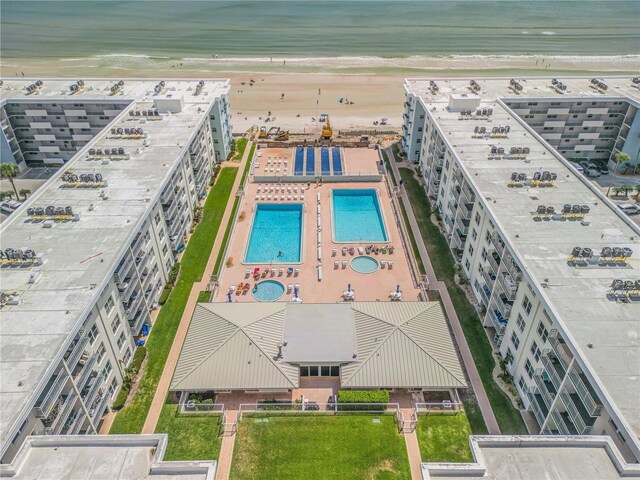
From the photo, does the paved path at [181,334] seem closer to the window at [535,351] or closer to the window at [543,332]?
the window at [535,351]

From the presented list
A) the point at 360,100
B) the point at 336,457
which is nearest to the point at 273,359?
the point at 336,457

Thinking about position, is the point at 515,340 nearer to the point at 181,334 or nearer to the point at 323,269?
the point at 323,269

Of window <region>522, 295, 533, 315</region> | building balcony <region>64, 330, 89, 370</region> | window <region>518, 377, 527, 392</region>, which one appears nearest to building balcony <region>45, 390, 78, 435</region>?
building balcony <region>64, 330, 89, 370</region>

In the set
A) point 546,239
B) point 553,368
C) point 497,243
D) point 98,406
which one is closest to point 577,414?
point 553,368

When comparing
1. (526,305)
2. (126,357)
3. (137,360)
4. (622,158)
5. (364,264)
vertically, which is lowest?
(126,357)

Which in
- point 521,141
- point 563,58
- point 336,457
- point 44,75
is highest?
point 563,58

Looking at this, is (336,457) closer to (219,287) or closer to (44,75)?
(219,287)
